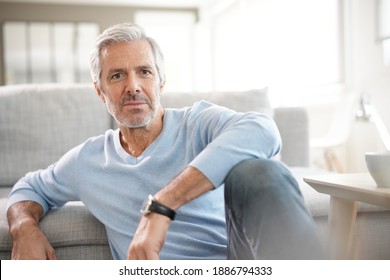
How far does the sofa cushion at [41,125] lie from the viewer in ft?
3.73

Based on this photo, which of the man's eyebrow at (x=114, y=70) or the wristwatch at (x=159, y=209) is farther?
the man's eyebrow at (x=114, y=70)

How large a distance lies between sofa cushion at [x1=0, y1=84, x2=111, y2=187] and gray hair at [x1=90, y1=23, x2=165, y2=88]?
362 mm

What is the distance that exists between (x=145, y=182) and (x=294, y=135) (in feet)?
1.90

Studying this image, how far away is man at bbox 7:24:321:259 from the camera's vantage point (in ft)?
1.86

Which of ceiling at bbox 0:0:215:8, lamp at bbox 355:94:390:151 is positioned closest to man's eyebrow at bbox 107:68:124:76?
lamp at bbox 355:94:390:151

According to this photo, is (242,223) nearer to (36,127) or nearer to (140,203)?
(140,203)

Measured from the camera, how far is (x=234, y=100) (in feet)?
3.65

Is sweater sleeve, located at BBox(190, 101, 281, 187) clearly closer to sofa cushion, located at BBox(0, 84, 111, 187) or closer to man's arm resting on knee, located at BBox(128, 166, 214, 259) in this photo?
man's arm resting on knee, located at BBox(128, 166, 214, 259)

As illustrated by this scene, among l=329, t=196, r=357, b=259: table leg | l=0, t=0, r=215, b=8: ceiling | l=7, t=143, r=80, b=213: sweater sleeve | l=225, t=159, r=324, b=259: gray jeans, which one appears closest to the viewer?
l=225, t=159, r=324, b=259: gray jeans

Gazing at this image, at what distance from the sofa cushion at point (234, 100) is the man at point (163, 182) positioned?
0.96 feet

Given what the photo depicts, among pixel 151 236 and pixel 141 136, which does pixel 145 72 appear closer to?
pixel 141 136

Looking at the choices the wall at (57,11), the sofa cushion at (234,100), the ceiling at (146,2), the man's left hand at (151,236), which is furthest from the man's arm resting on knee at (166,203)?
the wall at (57,11)

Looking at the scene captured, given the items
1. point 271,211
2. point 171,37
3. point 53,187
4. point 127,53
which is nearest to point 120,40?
point 127,53

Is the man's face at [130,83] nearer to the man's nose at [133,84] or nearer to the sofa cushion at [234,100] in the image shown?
the man's nose at [133,84]
